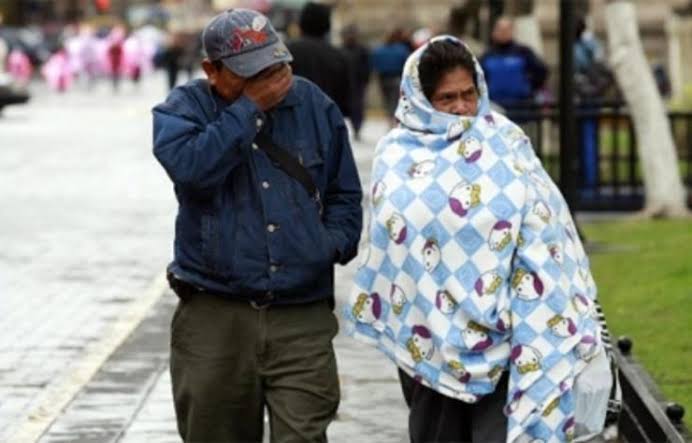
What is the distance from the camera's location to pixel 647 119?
20500mm

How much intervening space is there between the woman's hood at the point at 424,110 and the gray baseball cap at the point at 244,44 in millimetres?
369

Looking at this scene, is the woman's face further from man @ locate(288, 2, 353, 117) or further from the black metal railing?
the black metal railing

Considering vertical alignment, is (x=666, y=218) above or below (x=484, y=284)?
below

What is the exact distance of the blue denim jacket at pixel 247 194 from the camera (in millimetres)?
6637

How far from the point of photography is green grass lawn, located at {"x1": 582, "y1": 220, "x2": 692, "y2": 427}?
436 inches

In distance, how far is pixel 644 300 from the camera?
44.6ft

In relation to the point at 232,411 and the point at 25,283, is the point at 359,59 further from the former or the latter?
the point at 232,411

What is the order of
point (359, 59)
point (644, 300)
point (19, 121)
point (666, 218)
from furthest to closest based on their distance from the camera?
point (19, 121) < point (359, 59) < point (666, 218) < point (644, 300)

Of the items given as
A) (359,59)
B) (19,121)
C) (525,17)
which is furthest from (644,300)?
(19,121)

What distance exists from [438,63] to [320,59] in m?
7.07

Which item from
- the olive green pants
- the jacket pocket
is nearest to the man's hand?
the jacket pocket

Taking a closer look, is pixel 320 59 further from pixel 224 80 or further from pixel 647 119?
pixel 647 119

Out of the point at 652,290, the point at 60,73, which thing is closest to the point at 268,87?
the point at 652,290

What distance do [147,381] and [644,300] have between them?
358cm
